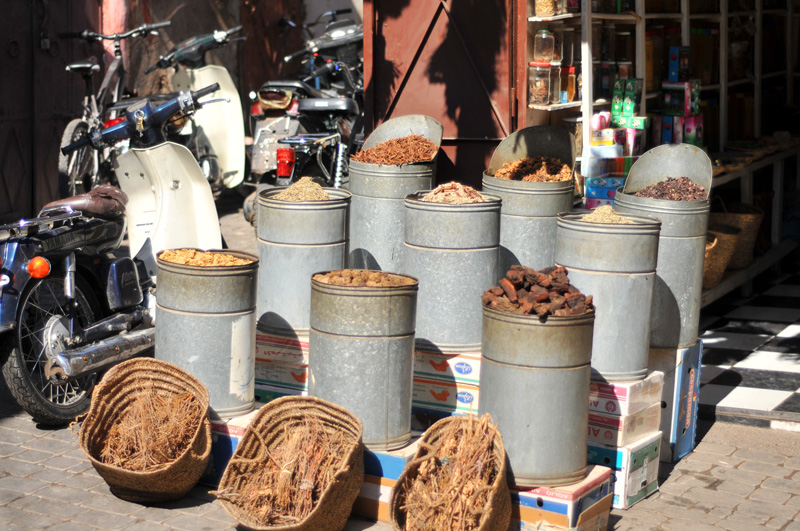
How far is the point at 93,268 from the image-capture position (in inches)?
203

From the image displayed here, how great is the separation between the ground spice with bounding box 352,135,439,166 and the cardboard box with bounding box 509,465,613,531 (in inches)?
85.7

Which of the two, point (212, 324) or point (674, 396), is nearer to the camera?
point (212, 324)

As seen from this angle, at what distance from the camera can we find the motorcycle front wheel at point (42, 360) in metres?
4.48

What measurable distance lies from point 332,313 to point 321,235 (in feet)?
2.75

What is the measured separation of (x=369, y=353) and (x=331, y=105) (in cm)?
540

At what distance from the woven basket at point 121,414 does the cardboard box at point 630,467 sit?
1.66m

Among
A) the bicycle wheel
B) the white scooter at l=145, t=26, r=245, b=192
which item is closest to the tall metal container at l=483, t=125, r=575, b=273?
the bicycle wheel

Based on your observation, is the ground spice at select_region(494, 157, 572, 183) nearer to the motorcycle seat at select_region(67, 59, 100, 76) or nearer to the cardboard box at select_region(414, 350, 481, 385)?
the cardboard box at select_region(414, 350, 481, 385)

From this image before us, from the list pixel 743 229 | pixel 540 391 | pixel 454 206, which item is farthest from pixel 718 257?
pixel 540 391

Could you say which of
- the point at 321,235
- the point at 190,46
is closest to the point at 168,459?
the point at 321,235

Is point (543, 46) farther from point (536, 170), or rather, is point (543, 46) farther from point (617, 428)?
point (617, 428)

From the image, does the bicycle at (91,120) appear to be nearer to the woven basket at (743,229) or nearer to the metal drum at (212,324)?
the metal drum at (212,324)

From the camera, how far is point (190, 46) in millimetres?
9984

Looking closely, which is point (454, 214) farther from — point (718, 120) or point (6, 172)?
point (6, 172)
